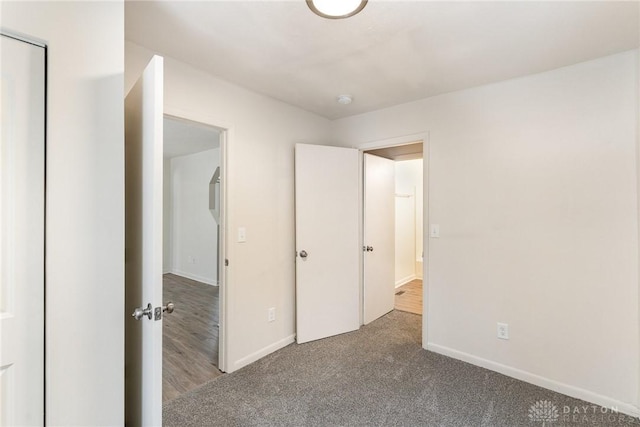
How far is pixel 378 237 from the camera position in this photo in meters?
3.53

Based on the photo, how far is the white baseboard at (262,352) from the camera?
241 cm

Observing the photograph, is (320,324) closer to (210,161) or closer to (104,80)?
(104,80)

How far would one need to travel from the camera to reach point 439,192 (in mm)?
2682

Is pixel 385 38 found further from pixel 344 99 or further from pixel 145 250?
pixel 145 250

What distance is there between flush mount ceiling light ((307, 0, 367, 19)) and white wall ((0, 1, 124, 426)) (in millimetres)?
866

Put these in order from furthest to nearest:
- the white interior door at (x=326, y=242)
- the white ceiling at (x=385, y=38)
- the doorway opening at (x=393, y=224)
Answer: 1. the doorway opening at (x=393, y=224)
2. the white interior door at (x=326, y=242)
3. the white ceiling at (x=385, y=38)

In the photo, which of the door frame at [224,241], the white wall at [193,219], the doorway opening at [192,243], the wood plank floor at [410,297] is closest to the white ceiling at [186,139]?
the doorway opening at [192,243]

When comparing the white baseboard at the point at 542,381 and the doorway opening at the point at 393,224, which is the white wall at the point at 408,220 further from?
the white baseboard at the point at 542,381

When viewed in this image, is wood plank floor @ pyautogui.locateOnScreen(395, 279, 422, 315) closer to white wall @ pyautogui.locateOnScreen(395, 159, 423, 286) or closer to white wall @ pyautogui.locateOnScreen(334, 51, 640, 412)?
white wall @ pyautogui.locateOnScreen(395, 159, 423, 286)

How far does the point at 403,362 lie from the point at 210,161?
4518mm

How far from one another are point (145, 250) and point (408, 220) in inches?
183

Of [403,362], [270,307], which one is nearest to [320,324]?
[270,307]

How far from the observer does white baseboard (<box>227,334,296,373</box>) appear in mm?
2412

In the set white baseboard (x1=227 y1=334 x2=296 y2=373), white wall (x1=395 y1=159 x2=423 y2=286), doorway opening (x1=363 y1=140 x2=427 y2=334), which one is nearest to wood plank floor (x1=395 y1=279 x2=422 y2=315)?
doorway opening (x1=363 y1=140 x2=427 y2=334)
